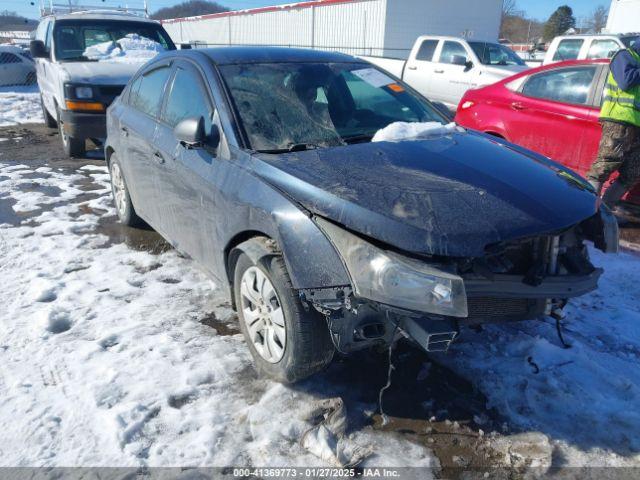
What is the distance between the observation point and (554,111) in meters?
5.64

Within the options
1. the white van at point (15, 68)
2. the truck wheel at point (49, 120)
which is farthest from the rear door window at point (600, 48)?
the white van at point (15, 68)

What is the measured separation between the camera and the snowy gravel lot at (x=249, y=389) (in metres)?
2.47

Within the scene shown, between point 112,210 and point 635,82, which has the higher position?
point 635,82

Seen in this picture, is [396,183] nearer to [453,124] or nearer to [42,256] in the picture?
[453,124]

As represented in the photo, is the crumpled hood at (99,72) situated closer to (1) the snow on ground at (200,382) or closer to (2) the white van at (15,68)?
(1) the snow on ground at (200,382)

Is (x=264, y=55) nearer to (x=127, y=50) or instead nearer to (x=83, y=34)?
(x=127, y=50)

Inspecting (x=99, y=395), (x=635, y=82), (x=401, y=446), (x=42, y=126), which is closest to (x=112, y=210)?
(x=99, y=395)

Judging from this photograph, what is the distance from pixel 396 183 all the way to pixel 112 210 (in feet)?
13.8

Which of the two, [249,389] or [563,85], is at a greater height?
[563,85]

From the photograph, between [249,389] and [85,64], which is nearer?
[249,389]

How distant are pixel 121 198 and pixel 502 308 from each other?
3.90m

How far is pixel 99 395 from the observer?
2.81 metres

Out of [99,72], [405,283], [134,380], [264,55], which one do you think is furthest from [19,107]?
[405,283]

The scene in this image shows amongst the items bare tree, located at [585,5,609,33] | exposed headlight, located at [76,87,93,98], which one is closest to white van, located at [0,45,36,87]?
exposed headlight, located at [76,87,93,98]
